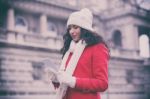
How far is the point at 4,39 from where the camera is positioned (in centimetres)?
1811

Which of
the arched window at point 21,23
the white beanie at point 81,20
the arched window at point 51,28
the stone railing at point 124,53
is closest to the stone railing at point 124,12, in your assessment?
the stone railing at point 124,53

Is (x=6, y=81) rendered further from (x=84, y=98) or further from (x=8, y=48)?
(x=84, y=98)

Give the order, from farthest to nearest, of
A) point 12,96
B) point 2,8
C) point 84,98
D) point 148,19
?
point 148,19, point 2,8, point 12,96, point 84,98

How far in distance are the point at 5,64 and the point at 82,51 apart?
1431 centimetres

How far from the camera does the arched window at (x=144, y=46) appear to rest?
89.2ft

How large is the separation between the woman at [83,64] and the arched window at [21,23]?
75.4 ft

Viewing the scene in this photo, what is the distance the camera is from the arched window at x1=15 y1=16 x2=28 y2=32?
1040 inches

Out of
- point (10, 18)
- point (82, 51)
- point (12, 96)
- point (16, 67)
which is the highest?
point (10, 18)

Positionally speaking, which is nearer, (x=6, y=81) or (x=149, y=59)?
(x=6, y=81)

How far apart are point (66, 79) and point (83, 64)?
26cm

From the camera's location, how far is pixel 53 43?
20.3 metres

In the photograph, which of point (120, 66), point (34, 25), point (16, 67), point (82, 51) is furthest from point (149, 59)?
point (82, 51)

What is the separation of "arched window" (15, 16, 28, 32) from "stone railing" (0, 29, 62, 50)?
6599mm

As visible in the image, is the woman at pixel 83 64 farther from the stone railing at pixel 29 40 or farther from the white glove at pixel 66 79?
the stone railing at pixel 29 40
